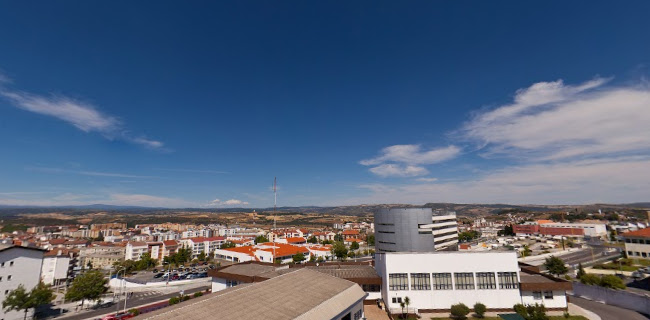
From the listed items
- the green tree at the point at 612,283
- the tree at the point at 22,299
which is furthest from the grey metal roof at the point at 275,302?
the tree at the point at 22,299

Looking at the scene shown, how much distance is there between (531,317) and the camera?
32.8 meters

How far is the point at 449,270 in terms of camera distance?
40.6m

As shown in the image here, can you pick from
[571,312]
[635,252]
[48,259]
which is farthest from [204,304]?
[48,259]

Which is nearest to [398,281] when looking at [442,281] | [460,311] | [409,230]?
[442,281]

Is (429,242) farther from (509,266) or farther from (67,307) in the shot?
(67,307)

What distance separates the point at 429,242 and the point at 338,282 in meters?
69.4

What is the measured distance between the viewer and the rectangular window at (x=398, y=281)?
40.5 metres

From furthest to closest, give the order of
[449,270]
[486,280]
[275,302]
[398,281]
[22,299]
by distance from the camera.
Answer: [22,299], [398,281], [449,270], [486,280], [275,302]

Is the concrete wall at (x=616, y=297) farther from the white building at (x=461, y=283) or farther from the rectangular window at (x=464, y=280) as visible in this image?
the rectangular window at (x=464, y=280)

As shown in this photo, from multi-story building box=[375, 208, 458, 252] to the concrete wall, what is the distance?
4576cm

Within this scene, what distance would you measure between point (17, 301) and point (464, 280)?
69.1 m

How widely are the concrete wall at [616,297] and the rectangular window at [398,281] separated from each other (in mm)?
29375

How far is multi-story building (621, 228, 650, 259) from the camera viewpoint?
75625 mm

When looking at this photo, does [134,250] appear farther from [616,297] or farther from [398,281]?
[616,297]
